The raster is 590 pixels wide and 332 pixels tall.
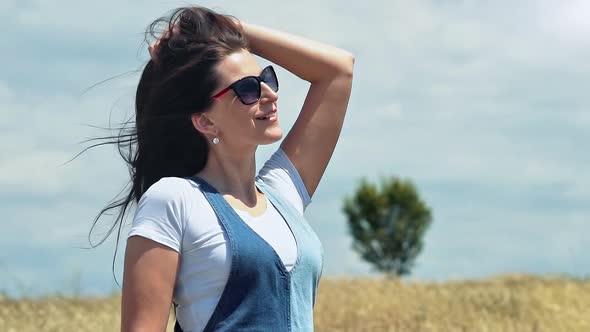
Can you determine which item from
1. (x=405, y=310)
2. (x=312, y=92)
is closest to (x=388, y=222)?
(x=405, y=310)

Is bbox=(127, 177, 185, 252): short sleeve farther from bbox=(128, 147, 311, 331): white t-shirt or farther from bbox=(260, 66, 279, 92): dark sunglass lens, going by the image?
bbox=(260, 66, 279, 92): dark sunglass lens

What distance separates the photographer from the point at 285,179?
4.20 meters

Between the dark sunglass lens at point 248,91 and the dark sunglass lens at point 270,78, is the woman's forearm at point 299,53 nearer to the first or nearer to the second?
the dark sunglass lens at point 270,78

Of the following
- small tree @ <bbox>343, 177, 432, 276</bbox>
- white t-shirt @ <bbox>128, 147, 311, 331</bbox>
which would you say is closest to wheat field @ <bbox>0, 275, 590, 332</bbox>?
white t-shirt @ <bbox>128, 147, 311, 331</bbox>

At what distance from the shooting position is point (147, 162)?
3.92m

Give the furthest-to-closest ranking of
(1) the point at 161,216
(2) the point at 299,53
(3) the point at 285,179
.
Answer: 1. (2) the point at 299,53
2. (3) the point at 285,179
3. (1) the point at 161,216

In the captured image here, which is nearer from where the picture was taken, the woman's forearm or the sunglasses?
the sunglasses

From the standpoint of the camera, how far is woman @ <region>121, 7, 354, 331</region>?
3.43 m

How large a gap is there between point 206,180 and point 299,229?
41 cm

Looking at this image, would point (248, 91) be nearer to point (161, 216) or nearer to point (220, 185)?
point (220, 185)

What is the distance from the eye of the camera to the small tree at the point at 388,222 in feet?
161

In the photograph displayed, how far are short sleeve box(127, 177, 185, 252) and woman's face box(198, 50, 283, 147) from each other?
32 centimetres

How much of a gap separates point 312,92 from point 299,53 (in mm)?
190

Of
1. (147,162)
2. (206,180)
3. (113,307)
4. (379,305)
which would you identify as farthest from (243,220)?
(113,307)
